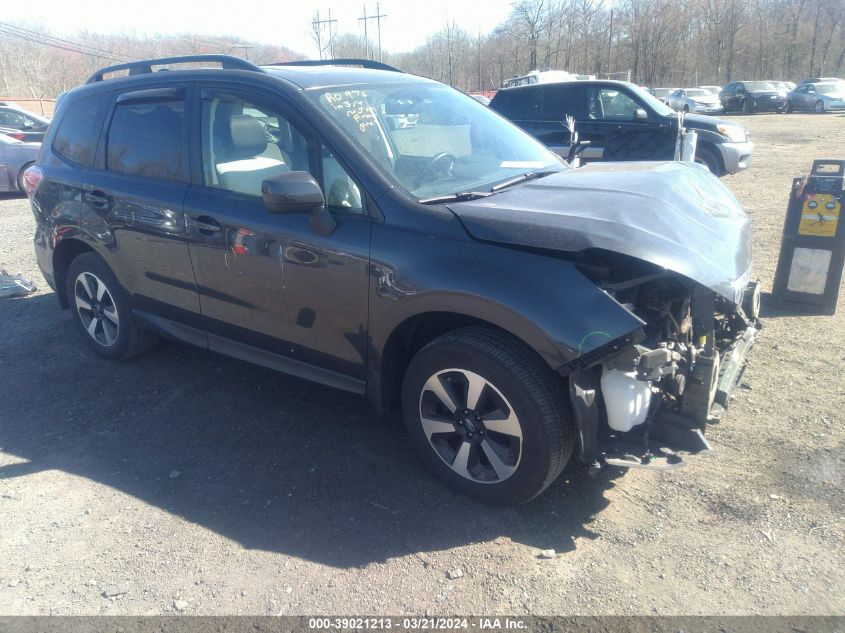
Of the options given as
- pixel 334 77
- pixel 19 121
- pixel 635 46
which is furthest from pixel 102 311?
pixel 635 46

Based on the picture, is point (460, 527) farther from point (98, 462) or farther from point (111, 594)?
point (98, 462)

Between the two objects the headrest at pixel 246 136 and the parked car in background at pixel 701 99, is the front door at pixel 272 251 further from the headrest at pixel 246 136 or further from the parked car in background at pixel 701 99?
the parked car in background at pixel 701 99

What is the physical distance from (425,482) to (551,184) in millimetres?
1696

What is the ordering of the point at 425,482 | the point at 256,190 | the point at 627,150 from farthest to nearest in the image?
the point at 627,150, the point at 256,190, the point at 425,482

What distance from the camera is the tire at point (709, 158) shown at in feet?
39.8

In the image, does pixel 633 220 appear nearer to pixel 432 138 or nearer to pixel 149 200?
pixel 432 138

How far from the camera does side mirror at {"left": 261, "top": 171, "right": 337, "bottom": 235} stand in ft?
10.1

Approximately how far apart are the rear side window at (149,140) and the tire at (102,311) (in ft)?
2.49

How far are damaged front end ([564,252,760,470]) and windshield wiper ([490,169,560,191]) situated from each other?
0.87 metres

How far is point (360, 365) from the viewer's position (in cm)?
340

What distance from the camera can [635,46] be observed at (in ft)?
180

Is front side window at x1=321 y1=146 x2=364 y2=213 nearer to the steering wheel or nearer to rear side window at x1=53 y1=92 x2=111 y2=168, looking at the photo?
the steering wheel

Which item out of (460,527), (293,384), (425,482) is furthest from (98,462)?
(460,527)

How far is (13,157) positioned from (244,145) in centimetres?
1092
